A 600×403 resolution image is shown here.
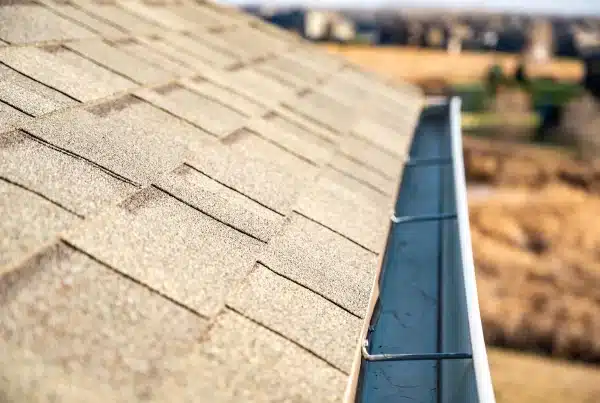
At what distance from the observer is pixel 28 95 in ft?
6.77

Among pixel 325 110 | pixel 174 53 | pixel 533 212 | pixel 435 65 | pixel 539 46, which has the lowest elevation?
pixel 539 46

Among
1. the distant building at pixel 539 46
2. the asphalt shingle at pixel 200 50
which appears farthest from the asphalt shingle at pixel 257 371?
the distant building at pixel 539 46

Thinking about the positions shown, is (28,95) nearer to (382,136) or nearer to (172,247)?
(172,247)

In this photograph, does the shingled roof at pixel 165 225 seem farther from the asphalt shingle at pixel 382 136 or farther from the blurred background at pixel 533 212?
the blurred background at pixel 533 212

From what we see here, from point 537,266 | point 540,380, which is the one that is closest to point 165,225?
point 540,380

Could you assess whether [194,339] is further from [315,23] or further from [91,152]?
[315,23]

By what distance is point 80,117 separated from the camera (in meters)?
2.08

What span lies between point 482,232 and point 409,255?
16.0 m

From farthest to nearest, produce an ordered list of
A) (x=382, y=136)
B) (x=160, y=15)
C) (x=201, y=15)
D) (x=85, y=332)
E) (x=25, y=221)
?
(x=201, y=15), (x=160, y=15), (x=382, y=136), (x=25, y=221), (x=85, y=332)

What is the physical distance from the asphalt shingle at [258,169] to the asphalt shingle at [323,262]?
15cm

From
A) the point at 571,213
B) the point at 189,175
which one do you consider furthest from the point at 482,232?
the point at 189,175

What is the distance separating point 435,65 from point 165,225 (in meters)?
52.5

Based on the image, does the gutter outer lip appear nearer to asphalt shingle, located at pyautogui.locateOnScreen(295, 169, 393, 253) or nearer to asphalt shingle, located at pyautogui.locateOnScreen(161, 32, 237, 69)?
asphalt shingle, located at pyautogui.locateOnScreen(295, 169, 393, 253)

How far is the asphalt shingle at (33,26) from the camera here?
2.54 metres
